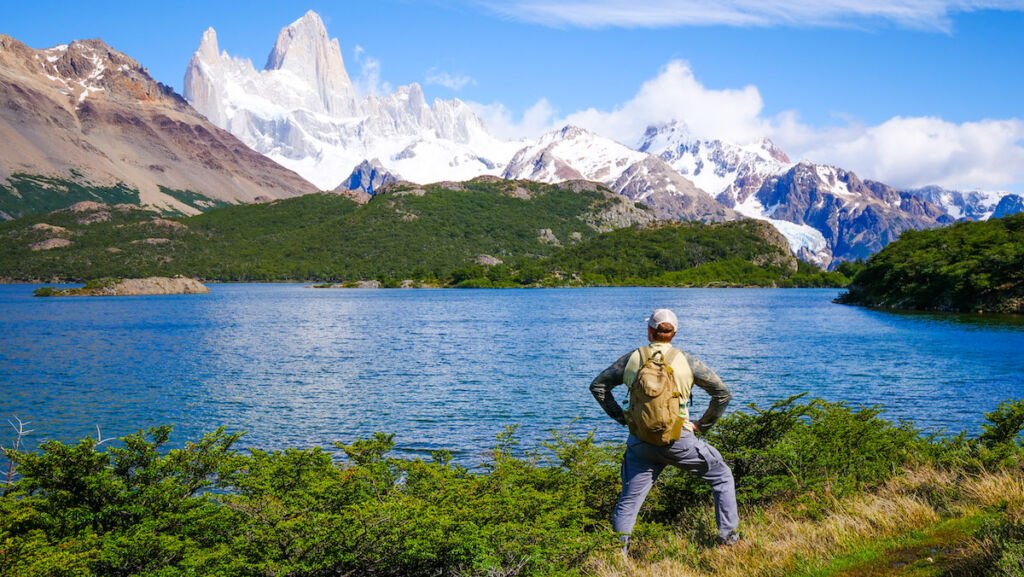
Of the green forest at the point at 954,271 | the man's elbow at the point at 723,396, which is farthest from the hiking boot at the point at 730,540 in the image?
the green forest at the point at 954,271

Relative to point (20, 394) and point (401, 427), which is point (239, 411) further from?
point (20, 394)

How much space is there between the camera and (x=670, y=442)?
35.5ft

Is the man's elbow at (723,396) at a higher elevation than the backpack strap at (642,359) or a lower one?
lower

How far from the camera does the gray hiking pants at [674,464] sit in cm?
1108

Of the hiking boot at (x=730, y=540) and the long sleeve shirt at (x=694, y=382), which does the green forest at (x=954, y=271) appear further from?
the long sleeve shirt at (x=694, y=382)

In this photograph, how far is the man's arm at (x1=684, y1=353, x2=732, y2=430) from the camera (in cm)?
1097

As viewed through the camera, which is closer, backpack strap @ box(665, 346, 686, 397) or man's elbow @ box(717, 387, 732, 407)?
backpack strap @ box(665, 346, 686, 397)

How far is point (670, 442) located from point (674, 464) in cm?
65

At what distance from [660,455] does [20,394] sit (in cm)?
4830

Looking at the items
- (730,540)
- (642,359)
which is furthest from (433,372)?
(642,359)

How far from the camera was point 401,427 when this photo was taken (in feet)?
117

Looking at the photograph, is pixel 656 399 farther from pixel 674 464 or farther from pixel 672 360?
pixel 674 464

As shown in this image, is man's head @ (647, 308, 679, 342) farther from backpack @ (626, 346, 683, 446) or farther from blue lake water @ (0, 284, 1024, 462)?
blue lake water @ (0, 284, 1024, 462)

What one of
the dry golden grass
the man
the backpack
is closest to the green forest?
the dry golden grass
